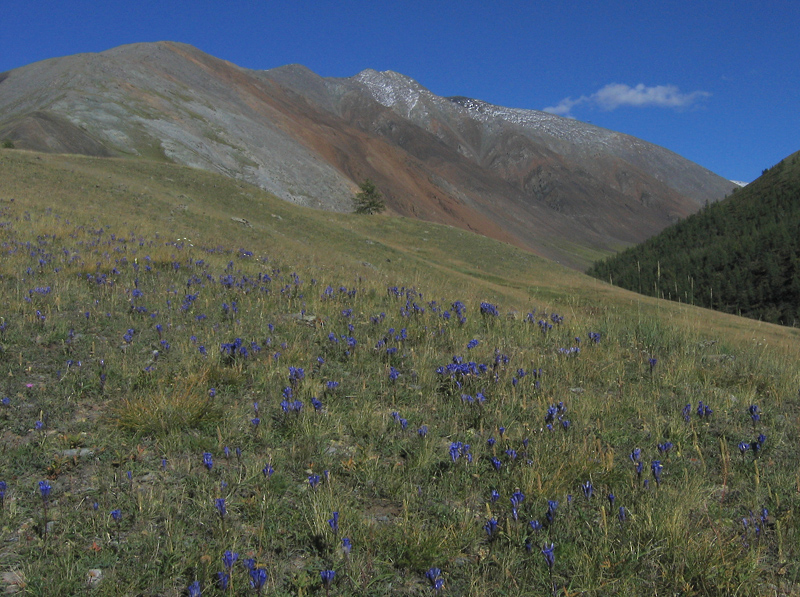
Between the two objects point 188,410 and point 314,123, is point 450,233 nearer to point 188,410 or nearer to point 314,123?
point 188,410

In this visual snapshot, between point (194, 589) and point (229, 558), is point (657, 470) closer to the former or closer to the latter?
point (229, 558)

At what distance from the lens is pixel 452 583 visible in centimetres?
253

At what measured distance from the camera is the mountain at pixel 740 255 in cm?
5925

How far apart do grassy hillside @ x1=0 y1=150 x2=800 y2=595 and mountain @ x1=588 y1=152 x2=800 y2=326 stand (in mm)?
41434

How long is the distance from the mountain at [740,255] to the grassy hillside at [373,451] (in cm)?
4143

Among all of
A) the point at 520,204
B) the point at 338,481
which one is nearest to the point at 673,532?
→ the point at 338,481

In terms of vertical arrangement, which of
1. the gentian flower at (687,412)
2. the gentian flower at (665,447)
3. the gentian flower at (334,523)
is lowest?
the gentian flower at (334,523)

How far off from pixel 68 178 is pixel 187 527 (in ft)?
89.1

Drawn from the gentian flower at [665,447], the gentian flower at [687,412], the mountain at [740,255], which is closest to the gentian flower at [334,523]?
the gentian flower at [665,447]

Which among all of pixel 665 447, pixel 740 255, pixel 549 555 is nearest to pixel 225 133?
pixel 740 255

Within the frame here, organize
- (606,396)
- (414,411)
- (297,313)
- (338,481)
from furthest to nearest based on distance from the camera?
1. (297,313)
2. (606,396)
3. (414,411)
4. (338,481)

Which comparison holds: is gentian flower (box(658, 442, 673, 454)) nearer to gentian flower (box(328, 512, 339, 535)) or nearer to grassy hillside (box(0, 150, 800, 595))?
grassy hillside (box(0, 150, 800, 595))

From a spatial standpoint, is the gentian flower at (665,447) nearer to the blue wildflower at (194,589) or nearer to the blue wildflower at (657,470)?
the blue wildflower at (657,470)

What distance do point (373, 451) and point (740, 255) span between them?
7770 cm
